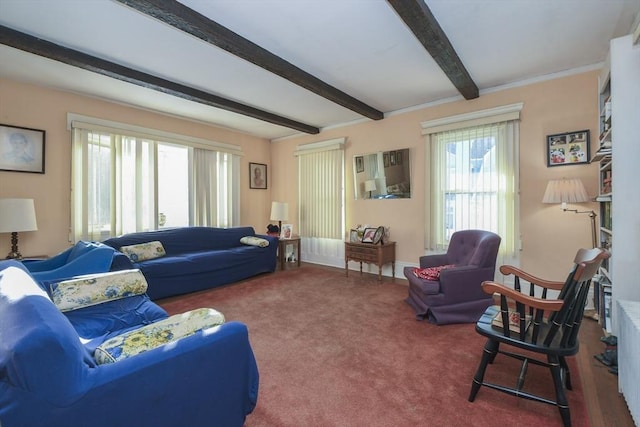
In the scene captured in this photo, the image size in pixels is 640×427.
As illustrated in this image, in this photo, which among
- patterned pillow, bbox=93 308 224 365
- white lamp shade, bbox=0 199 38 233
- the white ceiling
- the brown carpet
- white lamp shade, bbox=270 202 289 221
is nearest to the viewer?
patterned pillow, bbox=93 308 224 365

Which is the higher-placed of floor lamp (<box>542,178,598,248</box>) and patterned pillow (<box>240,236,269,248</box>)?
floor lamp (<box>542,178,598,248</box>)

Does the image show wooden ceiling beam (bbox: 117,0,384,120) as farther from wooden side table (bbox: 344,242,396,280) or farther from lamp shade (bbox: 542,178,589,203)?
lamp shade (bbox: 542,178,589,203)

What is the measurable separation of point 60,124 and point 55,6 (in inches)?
80.2

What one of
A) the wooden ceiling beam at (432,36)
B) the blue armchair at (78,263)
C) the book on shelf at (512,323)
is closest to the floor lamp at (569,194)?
the wooden ceiling beam at (432,36)

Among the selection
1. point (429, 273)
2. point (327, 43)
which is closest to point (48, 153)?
point (327, 43)

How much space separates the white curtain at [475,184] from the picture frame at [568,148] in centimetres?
34

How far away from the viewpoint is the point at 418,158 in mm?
4312

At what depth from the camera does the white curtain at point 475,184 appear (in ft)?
11.5

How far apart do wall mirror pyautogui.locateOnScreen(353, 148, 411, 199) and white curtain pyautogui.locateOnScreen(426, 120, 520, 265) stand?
387 mm

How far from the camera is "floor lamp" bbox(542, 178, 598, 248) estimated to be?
282 centimetres

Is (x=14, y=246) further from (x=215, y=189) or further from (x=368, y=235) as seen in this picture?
(x=368, y=235)

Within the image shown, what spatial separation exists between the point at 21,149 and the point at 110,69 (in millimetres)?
1590

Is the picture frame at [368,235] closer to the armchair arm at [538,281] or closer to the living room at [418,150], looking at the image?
the living room at [418,150]

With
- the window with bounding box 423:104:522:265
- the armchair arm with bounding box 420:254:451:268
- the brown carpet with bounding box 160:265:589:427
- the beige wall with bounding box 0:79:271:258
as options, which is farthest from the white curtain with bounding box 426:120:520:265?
the beige wall with bounding box 0:79:271:258
